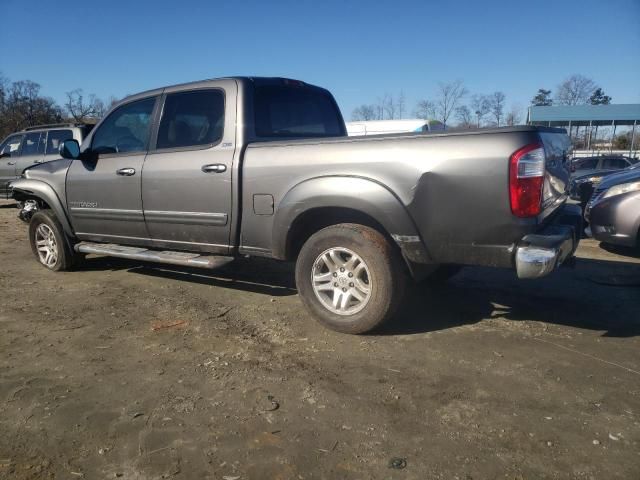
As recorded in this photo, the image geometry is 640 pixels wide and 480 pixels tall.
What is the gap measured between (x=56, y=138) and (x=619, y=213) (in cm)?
1105

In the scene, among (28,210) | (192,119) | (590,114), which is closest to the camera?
(192,119)

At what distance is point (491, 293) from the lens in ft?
15.8

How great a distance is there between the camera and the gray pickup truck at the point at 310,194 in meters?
3.09

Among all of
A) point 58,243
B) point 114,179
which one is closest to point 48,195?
point 58,243

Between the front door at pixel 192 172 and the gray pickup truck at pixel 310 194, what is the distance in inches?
0.5

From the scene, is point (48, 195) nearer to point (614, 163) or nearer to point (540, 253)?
point (540, 253)

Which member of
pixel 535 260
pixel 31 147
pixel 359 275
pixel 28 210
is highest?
pixel 31 147

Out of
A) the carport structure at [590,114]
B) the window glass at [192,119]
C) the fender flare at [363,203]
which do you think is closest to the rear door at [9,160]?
the window glass at [192,119]

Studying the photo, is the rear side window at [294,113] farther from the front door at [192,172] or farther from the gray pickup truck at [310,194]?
the front door at [192,172]

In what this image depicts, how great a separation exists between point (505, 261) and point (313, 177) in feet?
4.77

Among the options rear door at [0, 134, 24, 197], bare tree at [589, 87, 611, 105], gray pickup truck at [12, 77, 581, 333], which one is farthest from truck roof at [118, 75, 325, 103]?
bare tree at [589, 87, 611, 105]

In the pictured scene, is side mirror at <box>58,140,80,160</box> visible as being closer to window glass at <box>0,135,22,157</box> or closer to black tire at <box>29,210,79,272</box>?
black tire at <box>29,210,79,272</box>

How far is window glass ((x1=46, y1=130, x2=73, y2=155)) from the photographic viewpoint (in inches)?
428

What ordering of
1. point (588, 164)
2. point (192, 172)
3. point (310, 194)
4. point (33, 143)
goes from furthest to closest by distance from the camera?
point (588, 164) → point (33, 143) → point (192, 172) → point (310, 194)
